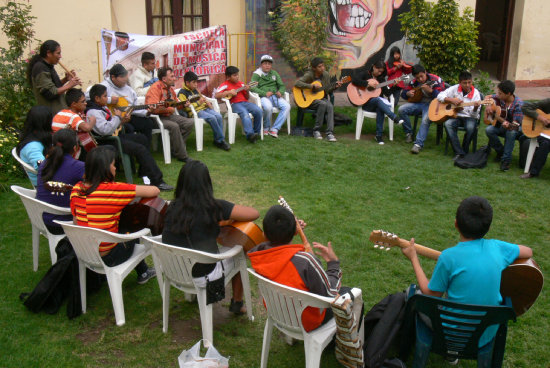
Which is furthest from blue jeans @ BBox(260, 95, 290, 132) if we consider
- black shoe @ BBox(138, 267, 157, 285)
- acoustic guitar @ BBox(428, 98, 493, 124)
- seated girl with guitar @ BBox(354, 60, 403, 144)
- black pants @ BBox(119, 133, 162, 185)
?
black shoe @ BBox(138, 267, 157, 285)

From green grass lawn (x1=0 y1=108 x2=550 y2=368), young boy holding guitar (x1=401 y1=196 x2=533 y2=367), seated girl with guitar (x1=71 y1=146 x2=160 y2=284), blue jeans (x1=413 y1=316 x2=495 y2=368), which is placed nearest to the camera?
young boy holding guitar (x1=401 y1=196 x2=533 y2=367)

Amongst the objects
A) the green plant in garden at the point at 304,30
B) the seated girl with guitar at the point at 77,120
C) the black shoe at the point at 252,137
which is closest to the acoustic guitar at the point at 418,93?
the green plant in garden at the point at 304,30

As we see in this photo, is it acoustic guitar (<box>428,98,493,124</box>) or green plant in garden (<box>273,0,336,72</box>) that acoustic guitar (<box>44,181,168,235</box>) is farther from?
green plant in garden (<box>273,0,336,72</box>)

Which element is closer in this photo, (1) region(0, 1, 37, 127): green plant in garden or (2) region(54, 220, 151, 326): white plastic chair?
(2) region(54, 220, 151, 326): white plastic chair

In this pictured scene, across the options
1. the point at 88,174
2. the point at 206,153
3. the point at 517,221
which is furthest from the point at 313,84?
the point at 88,174

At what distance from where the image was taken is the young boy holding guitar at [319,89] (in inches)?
357

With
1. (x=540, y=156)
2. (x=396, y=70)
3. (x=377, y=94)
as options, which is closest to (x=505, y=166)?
(x=540, y=156)

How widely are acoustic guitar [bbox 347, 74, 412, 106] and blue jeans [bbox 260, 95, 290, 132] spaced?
1112 millimetres

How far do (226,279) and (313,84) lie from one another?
5916mm

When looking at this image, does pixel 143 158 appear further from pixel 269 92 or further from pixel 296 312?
pixel 296 312

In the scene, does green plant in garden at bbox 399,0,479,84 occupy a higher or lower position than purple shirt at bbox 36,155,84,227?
higher

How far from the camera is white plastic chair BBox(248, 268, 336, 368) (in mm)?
3020

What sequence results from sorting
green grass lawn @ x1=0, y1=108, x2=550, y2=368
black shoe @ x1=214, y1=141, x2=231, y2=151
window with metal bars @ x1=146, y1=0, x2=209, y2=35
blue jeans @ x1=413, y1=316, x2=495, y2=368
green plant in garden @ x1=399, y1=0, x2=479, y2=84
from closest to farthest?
blue jeans @ x1=413, y1=316, x2=495, y2=368, green grass lawn @ x1=0, y1=108, x2=550, y2=368, black shoe @ x1=214, y1=141, x2=231, y2=151, green plant in garden @ x1=399, y1=0, x2=479, y2=84, window with metal bars @ x1=146, y1=0, x2=209, y2=35

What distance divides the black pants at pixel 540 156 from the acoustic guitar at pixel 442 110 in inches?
45.0
